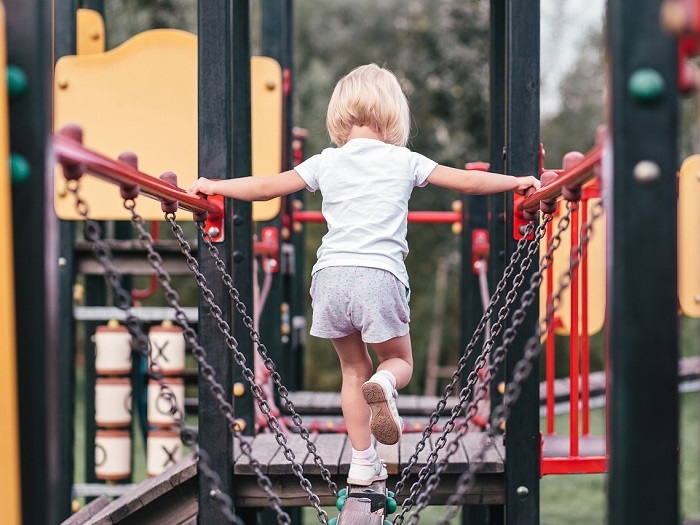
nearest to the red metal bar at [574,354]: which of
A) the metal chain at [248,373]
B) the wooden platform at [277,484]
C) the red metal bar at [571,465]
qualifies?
the red metal bar at [571,465]

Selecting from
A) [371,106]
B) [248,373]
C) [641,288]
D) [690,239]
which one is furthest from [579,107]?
[641,288]

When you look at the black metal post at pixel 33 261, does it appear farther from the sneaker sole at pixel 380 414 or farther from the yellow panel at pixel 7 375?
the sneaker sole at pixel 380 414

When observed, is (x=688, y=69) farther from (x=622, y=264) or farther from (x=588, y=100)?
(x=588, y=100)

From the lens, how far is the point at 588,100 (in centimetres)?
1460

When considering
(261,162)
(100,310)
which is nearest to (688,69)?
(261,162)

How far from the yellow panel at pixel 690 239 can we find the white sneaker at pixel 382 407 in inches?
99.3

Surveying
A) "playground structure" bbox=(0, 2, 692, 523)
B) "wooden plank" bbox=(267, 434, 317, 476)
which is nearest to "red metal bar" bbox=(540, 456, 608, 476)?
"playground structure" bbox=(0, 2, 692, 523)

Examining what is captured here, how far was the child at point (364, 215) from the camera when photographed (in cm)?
275

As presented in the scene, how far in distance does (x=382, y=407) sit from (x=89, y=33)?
336cm

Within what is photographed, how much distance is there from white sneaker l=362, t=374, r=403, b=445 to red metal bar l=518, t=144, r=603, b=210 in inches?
26.4

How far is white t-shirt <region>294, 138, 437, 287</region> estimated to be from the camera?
9.11ft

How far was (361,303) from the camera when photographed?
2.74m

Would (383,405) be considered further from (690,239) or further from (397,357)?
(690,239)

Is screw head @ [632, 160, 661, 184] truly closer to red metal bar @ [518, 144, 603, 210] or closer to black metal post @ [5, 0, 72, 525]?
red metal bar @ [518, 144, 603, 210]
